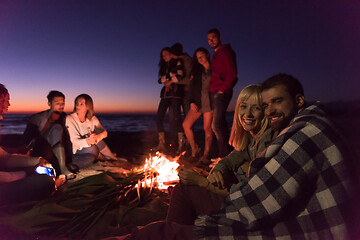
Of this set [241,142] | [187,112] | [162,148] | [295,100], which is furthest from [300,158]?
[162,148]

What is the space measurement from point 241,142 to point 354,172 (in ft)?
3.89

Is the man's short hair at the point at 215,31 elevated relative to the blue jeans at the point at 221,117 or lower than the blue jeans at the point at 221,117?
elevated

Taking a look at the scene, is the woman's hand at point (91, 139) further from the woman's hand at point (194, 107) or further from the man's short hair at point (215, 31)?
the man's short hair at point (215, 31)

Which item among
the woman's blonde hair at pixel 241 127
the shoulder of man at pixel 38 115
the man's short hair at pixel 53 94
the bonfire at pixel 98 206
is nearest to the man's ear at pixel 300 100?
the woman's blonde hair at pixel 241 127

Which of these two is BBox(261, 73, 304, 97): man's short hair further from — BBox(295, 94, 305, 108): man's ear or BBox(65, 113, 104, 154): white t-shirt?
BBox(65, 113, 104, 154): white t-shirt

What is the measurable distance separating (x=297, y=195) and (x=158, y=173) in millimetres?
2744

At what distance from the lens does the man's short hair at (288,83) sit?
1.74 metres

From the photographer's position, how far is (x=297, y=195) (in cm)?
130

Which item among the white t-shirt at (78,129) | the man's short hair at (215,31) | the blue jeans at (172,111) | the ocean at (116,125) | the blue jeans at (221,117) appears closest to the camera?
the white t-shirt at (78,129)

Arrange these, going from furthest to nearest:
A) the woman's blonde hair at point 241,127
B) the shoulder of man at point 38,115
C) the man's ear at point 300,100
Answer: the shoulder of man at point 38,115, the woman's blonde hair at point 241,127, the man's ear at point 300,100

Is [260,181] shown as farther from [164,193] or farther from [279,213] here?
[164,193]

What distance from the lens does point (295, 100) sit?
5.72ft

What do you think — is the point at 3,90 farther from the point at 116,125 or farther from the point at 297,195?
the point at 116,125

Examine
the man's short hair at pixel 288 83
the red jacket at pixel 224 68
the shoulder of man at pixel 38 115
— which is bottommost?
the shoulder of man at pixel 38 115
